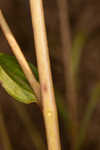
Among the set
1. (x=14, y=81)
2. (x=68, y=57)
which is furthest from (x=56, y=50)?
(x=14, y=81)

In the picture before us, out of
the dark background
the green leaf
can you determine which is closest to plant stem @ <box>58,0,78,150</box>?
the dark background

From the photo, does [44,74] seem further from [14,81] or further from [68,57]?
[68,57]

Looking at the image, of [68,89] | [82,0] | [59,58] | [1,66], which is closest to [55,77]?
[59,58]

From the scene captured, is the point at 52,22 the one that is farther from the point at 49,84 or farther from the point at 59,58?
the point at 49,84

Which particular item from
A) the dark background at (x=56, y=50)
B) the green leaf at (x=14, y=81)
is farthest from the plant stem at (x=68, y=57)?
the green leaf at (x=14, y=81)

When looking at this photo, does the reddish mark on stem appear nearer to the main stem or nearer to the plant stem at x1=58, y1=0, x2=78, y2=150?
the main stem

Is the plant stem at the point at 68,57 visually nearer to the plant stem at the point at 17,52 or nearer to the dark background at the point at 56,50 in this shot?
the dark background at the point at 56,50
